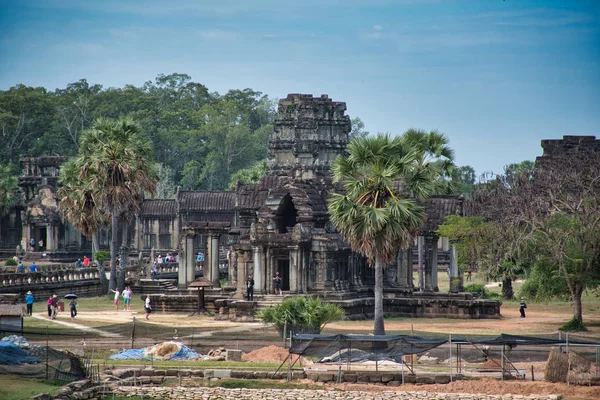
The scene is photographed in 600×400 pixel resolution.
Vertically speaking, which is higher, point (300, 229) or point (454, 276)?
point (300, 229)

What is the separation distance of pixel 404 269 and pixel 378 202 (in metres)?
17.5

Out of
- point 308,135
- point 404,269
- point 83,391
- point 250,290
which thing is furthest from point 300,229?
point 83,391

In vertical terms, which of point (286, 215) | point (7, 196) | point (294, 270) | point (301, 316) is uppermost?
point (7, 196)

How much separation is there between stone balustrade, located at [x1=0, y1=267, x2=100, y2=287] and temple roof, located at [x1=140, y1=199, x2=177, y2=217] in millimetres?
27426

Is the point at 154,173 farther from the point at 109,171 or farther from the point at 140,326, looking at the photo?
the point at 140,326

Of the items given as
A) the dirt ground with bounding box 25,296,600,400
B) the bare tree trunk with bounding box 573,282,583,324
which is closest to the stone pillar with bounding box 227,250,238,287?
the dirt ground with bounding box 25,296,600,400

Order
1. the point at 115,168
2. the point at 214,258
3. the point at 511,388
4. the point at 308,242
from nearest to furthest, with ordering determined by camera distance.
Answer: the point at 511,388 → the point at 308,242 → the point at 214,258 → the point at 115,168

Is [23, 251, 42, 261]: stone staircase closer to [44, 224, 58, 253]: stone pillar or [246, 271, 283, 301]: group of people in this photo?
[44, 224, 58, 253]: stone pillar

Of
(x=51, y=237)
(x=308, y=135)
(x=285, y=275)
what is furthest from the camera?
(x=51, y=237)

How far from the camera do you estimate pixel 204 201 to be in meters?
107

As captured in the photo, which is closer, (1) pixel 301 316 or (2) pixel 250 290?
(1) pixel 301 316

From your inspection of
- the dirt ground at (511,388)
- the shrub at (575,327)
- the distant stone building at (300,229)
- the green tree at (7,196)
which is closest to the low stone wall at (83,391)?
the dirt ground at (511,388)

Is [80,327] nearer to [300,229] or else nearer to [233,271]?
[300,229]

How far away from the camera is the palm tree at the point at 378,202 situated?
4925cm
